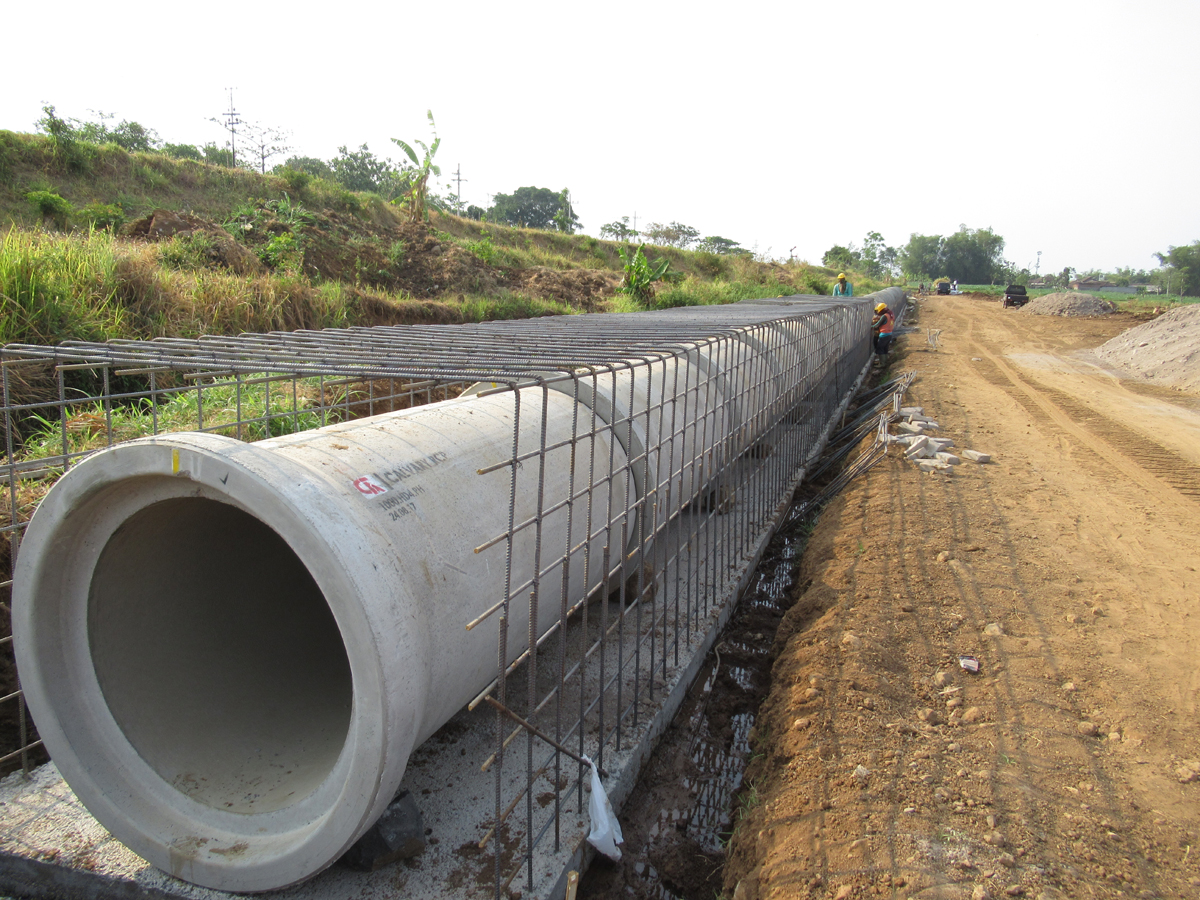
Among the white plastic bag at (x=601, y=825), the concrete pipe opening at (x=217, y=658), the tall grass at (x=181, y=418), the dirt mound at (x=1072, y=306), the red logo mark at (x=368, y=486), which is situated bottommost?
the white plastic bag at (x=601, y=825)

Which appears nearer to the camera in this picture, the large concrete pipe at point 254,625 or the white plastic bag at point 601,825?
the large concrete pipe at point 254,625

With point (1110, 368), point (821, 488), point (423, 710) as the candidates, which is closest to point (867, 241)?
point (1110, 368)

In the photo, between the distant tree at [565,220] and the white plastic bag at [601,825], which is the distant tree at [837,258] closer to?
the distant tree at [565,220]

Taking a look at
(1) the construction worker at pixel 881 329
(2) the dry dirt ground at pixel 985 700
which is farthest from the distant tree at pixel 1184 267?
(2) the dry dirt ground at pixel 985 700

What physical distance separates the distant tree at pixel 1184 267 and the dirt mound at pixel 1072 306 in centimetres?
5972

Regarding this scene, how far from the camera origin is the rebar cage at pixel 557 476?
2.59 metres

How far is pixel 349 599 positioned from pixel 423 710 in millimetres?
514

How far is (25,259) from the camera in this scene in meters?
6.41

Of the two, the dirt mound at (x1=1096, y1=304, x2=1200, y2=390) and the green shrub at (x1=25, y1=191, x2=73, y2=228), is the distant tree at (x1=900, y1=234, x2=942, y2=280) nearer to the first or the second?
the dirt mound at (x1=1096, y1=304, x2=1200, y2=390)

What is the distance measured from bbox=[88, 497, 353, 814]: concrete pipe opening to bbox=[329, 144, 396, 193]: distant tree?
4805cm

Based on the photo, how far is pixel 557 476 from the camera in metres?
3.27

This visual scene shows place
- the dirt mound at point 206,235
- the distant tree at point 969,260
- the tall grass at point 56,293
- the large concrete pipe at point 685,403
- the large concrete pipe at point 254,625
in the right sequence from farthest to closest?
the distant tree at point 969,260
the dirt mound at point 206,235
the tall grass at point 56,293
the large concrete pipe at point 685,403
the large concrete pipe at point 254,625

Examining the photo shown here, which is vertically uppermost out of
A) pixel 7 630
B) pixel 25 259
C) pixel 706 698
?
pixel 25 259

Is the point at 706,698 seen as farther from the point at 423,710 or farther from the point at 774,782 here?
the point at 423,710
